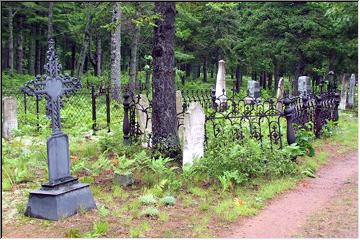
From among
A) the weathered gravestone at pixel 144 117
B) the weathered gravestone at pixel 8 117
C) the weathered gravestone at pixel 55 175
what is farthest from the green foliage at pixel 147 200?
the weathered gravestone at pixel 8 117

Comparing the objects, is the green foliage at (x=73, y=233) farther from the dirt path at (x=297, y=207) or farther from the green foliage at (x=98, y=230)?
the dirt path at (x=297, y=207)

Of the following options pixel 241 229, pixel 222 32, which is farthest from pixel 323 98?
pixel 222 32

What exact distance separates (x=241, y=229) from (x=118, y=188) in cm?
236

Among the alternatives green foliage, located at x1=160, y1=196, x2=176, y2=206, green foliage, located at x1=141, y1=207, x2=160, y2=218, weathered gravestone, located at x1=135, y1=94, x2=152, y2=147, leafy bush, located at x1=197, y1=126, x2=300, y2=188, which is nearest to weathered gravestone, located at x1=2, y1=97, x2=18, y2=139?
weathered gravestone, located at x1=135, y1=94, x2=152, y2=147

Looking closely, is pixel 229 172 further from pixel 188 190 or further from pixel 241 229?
pixel 241 229

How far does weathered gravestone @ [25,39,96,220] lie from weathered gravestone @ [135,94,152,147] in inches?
141

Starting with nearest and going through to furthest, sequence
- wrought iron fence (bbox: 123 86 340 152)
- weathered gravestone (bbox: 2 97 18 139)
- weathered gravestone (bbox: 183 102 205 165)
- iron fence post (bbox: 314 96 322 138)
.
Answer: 1. weathered gravestone (bbox: 183 102 205 165)
2. wrought iron fence (bbox: 123 86 340 152)
3. weathered gravestone (bbox: 2 97 18 139)
4. iron fence post (bbox: 314 96 322 138)

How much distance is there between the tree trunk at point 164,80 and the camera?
8.66 meters

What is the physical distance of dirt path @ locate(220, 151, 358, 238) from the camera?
548 centimetres

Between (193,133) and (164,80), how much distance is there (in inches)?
46.5

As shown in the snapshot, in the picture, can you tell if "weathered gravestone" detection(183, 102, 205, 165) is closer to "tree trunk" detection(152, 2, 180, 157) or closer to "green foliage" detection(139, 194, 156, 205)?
"tree trunk" detection(152, 2, 180, 157)

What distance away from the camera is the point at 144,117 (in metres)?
10.4

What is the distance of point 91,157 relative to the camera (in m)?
9.73

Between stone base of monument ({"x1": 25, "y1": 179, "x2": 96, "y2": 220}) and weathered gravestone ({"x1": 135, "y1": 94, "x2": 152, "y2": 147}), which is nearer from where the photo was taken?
stone base of monument ({"x1": 25, "y1": 179, "x2": 96, "y2": 220})
